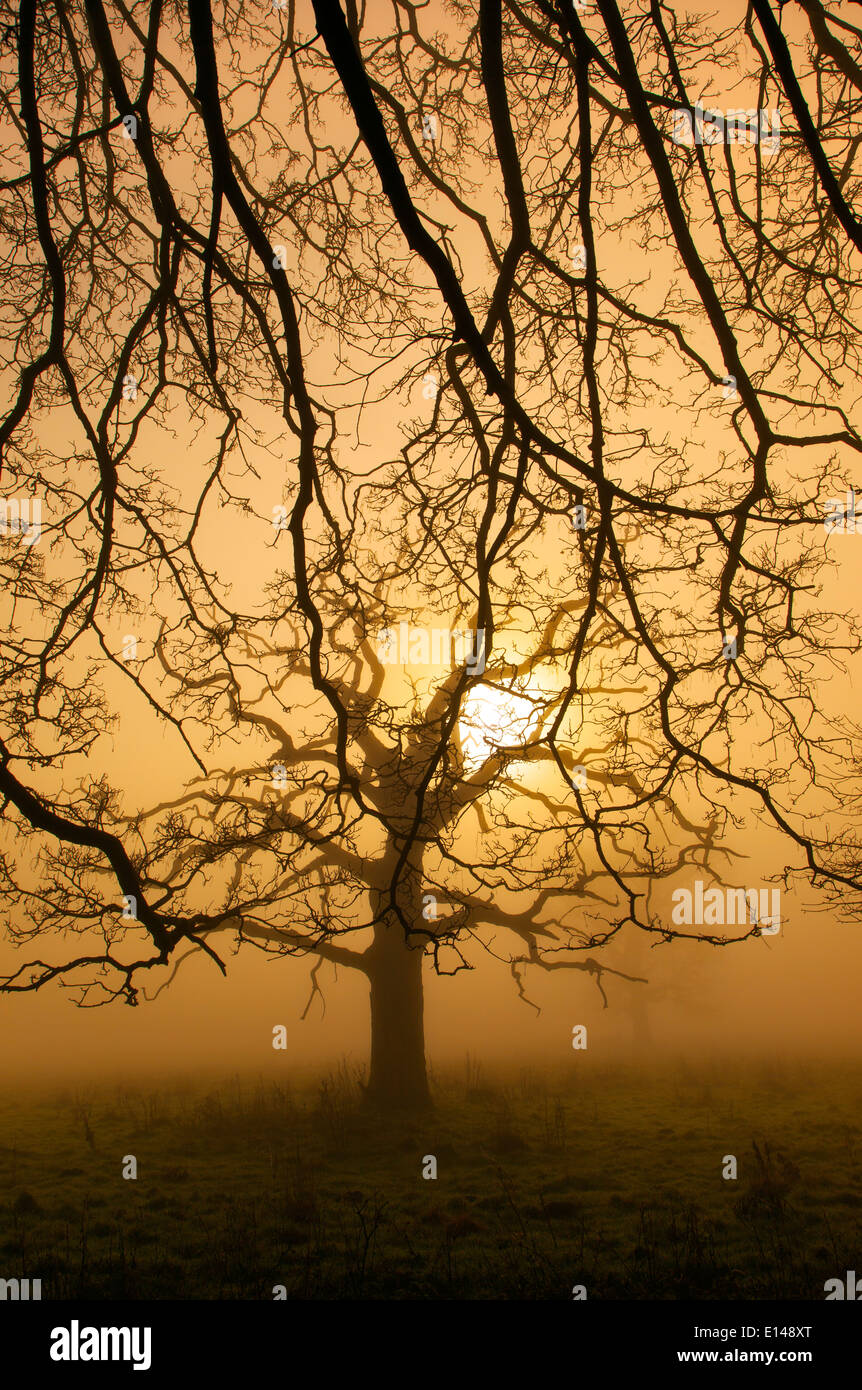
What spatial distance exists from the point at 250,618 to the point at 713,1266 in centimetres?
496

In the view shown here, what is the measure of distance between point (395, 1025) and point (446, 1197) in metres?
4.29

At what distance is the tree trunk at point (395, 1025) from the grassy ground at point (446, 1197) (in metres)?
0.45

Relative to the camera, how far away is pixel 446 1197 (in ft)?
24.5

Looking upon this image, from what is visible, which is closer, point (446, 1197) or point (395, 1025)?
point (446, 1197)

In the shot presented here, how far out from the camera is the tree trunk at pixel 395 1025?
11.4 metres

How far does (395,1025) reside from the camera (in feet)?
38.5

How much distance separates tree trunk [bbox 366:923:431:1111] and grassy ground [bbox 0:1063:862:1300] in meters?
0.45

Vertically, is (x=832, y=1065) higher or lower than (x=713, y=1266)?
lower

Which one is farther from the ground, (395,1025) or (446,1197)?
(395,1025)

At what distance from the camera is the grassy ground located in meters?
5.63

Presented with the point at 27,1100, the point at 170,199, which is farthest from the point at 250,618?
the point at 27,1100
